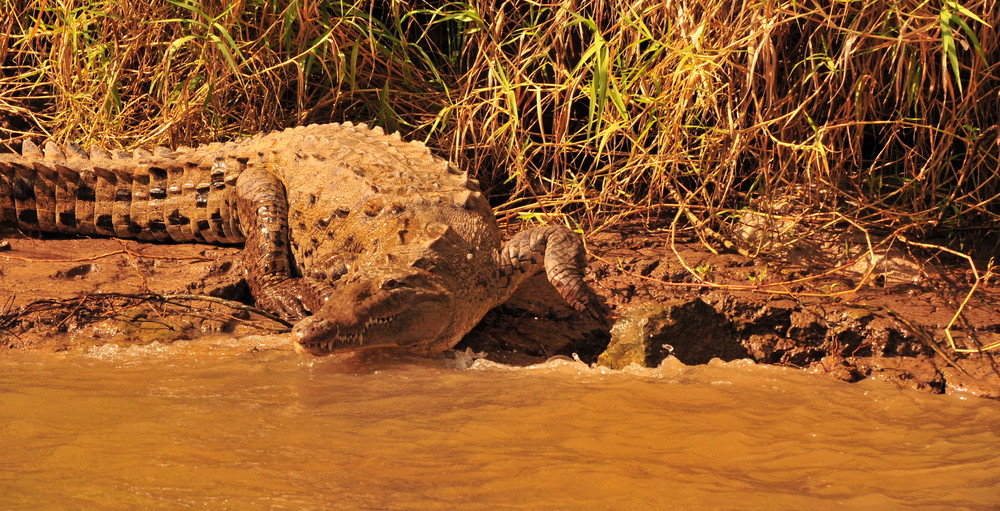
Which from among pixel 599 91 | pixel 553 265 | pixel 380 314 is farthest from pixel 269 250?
pixel 599 91

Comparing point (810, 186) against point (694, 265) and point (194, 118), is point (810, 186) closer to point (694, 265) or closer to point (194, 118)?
point (694, 265)

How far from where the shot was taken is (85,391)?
3.32 m

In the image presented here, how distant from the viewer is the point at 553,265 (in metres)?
4.27

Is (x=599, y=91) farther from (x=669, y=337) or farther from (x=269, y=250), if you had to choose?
(x=269, y=250)

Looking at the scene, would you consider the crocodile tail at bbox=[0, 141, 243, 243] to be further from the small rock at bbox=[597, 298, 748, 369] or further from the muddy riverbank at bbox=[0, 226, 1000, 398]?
the small rock at bbox=[597, 298, 748, 369]

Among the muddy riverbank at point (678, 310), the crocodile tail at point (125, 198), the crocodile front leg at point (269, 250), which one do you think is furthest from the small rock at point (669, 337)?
the crocodile tail at point (125, 198)

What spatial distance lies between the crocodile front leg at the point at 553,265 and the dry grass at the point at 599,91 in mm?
834

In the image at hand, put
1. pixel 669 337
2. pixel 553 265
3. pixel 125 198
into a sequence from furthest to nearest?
pixel 125 198 < pixel 553 265 < pixel 669 337

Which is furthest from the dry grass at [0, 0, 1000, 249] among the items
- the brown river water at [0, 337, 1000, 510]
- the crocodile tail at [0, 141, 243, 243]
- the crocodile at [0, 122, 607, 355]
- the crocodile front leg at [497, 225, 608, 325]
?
the brown river water at [0, 337, 1000, 510]

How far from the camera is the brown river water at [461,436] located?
2.54 meters

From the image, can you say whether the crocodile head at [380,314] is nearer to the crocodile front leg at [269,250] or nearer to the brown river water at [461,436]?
the brown river water at [461,436]

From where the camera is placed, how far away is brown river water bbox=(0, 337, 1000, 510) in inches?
100

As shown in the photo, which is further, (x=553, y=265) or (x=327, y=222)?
(x=327, y=222)

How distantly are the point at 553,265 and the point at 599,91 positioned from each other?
1.10 metres
